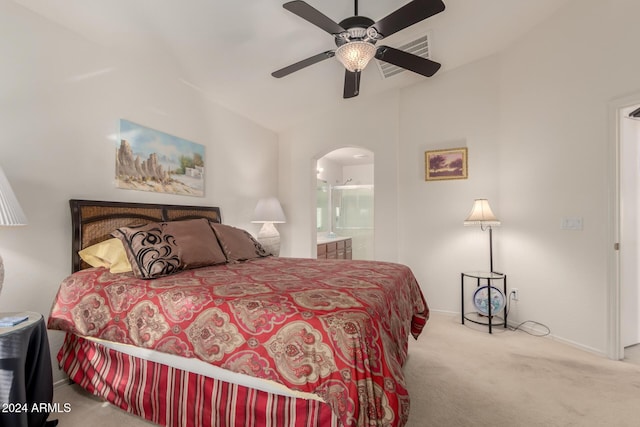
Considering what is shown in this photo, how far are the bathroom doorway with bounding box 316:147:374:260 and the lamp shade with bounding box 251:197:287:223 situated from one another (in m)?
2.50

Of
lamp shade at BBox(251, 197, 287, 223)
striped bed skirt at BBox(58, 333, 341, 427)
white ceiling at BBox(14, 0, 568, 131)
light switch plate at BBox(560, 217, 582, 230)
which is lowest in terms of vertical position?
striped bed skirt at BBox(58, 333, 341, 427)

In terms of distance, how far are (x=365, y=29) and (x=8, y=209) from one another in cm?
220

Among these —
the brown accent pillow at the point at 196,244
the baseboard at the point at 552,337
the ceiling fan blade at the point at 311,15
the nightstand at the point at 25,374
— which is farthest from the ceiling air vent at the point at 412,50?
the nightstand at the point at 25,374

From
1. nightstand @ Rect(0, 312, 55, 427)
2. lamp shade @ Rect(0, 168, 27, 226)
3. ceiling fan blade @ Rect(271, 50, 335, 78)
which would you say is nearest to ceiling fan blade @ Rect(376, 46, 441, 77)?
ceiling fan blade @ Rect(271, 50, 335, 78)

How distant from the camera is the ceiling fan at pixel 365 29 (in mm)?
1746

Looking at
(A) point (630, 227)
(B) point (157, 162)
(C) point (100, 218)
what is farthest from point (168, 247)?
(A) point (630, 227)

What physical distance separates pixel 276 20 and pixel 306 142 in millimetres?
2146

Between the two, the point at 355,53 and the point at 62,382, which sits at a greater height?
the point at 355,53

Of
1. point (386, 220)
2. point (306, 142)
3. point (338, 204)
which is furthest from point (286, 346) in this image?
point (338, 204)

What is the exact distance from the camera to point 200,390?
5.01 ft

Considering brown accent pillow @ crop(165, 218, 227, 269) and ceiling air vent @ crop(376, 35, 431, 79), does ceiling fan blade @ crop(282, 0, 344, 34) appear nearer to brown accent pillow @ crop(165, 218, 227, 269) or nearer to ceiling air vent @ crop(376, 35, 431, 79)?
ceiling air vent @ crop(376, 35, 431, 79)

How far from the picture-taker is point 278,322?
50.3 inches

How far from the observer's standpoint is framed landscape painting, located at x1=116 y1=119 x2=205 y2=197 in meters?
2.49

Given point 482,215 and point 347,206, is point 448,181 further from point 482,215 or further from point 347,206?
point 347,206
